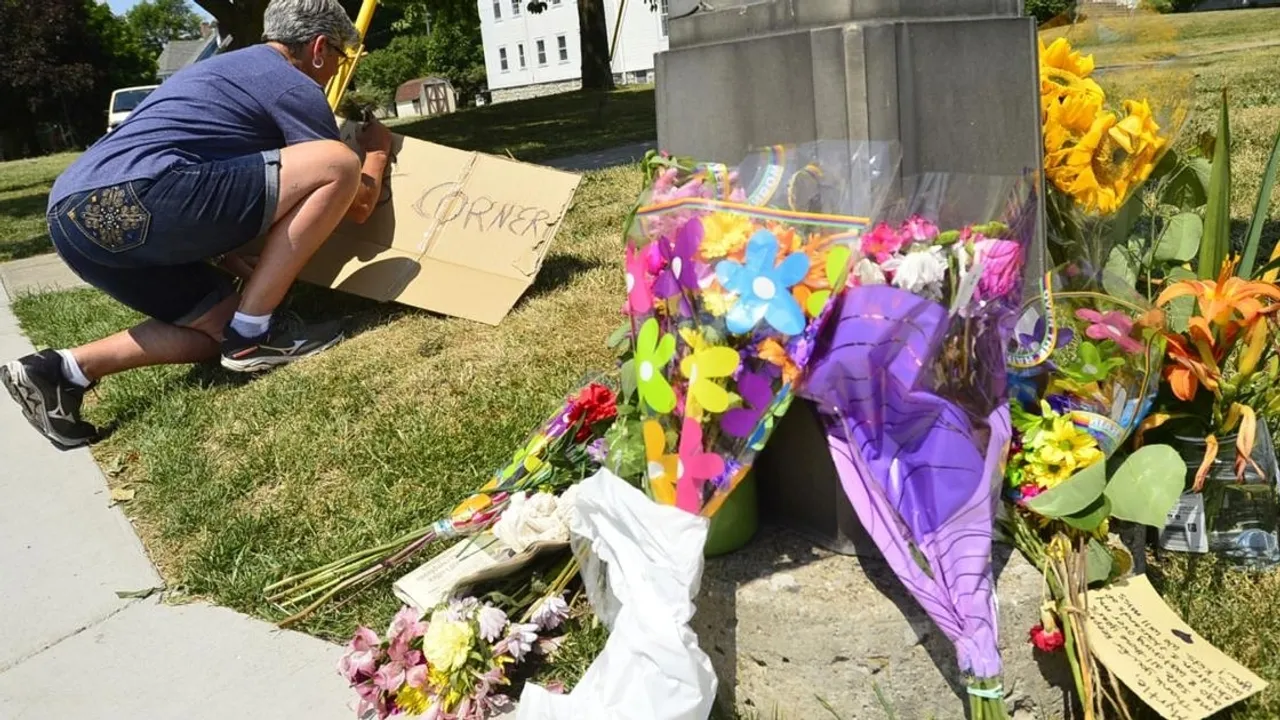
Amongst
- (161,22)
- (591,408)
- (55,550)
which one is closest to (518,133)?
(55,550)

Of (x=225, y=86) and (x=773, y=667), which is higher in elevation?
(x=225, y=86)

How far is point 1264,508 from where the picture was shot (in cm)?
209

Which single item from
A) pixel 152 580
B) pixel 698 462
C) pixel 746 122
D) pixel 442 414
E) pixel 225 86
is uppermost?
pixel 225 86

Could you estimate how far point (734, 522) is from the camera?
6.14 ft

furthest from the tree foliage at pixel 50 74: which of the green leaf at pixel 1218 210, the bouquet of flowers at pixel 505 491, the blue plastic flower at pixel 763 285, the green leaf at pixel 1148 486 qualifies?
the green leaf at pixel 1148 486

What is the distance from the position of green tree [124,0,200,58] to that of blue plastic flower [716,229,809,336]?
93.4 m

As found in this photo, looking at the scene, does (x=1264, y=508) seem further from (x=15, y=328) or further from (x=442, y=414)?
(x=15, y=328)

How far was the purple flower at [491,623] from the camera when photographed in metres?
2.03

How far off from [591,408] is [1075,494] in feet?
3.60

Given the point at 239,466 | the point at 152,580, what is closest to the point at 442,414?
the point at 239,466

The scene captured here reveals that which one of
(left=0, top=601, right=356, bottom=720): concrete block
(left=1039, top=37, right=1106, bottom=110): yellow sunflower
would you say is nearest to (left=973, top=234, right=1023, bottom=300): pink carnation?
(left=1039, top=37, right=1106, bottom=110): yellow sunflower

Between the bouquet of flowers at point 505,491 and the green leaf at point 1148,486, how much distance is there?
3.62ft

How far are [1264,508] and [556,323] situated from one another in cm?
247

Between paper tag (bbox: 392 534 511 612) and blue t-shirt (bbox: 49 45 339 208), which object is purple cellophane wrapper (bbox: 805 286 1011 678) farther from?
blue t-shirt (bbox: 49 45 339 208)
